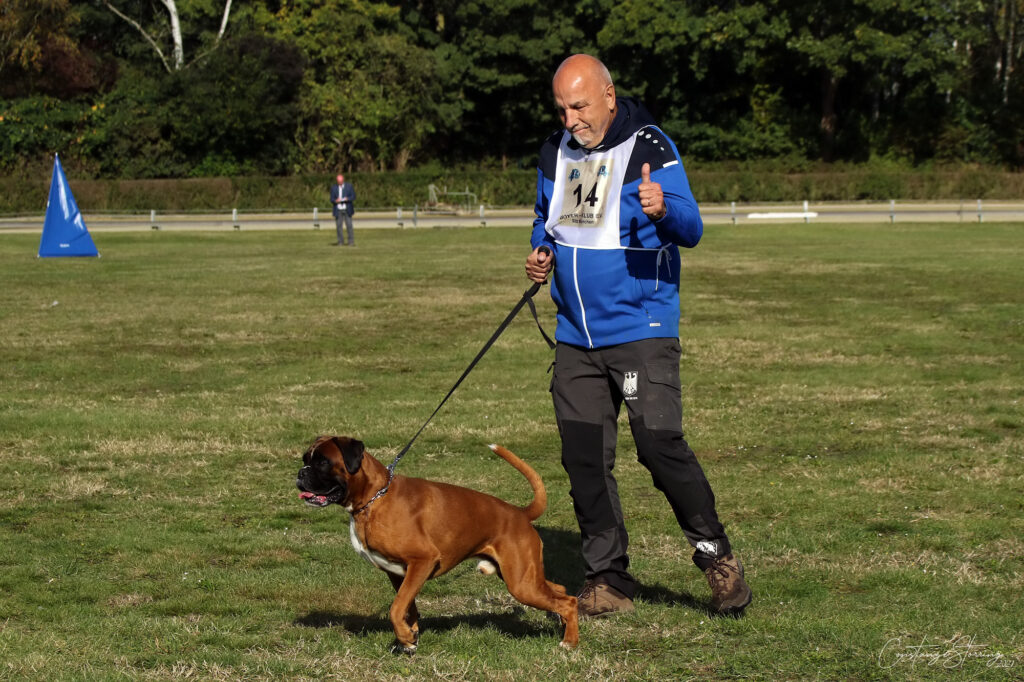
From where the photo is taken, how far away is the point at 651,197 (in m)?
5.13

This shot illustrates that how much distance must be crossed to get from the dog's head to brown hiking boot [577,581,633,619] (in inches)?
57.0

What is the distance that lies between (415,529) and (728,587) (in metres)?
1.57

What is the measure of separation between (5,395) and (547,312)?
9777mm

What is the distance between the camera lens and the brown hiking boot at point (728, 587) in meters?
5.56

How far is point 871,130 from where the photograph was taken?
7050 centimetres

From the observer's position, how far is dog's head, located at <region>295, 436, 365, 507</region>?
4773 mm

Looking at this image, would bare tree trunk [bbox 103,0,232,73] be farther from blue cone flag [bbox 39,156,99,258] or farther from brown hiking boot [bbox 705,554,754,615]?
brown hiking boot [bbox 705,554,754,615]

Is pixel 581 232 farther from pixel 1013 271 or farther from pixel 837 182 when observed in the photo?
pixel 837 182

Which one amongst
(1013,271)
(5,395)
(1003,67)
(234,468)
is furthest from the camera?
(1003,67)

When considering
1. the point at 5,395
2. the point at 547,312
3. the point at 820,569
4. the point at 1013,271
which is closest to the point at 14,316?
the point at 5,395

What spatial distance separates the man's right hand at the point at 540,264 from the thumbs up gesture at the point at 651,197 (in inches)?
21.0

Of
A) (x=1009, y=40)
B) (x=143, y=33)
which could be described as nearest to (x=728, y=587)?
(x=1009, y=40)

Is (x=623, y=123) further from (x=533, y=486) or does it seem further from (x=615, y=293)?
(x=533, y=486)

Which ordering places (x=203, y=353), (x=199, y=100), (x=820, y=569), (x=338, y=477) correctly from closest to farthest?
(x=338, y=477), (x=820, y=569), (x=203, y=353), (x=199, y=100)
